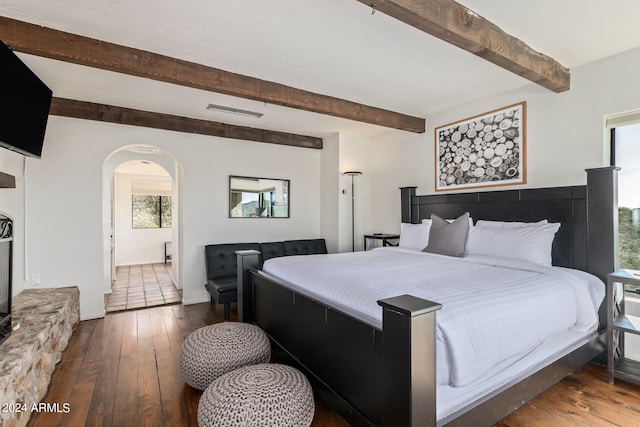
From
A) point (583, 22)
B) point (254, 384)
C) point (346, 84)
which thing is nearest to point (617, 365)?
point (583, 22)

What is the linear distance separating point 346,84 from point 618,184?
264 centimetres

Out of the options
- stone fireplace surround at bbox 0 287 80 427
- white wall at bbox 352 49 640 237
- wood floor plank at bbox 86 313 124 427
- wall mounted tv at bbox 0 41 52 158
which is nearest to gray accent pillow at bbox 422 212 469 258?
white wall at bbox 352 49 640 237

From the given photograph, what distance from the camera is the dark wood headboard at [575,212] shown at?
260 cm

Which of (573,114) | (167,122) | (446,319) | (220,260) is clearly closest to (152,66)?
(167,122)

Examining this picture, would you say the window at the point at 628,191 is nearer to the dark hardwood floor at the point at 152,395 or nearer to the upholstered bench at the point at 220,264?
the dark hardwood floor at the point at 152,395

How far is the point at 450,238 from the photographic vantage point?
3.25 metres

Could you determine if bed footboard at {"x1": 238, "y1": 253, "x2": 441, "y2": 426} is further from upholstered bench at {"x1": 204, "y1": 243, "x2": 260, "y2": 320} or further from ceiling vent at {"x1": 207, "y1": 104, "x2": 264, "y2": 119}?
ceiling vent at {"x1": 207, "y1": 104, "x2": 264, "y2": 119}

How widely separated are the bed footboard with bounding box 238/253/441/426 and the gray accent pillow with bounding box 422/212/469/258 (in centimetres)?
175

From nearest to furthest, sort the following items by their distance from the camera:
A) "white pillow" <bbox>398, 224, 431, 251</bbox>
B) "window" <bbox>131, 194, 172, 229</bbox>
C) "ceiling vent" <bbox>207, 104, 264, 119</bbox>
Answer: "white pillow" <bbox>398, 224, 431, 251</bbox> < "ceiling vent" <bbox>207, 104, 264, 119</bbox> < "window" <bbox>131, 194, 172, 229</bbox>

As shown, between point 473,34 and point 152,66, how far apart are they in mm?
2436

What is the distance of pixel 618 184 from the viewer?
2.75 metres

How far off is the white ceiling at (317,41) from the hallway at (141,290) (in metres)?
2.71

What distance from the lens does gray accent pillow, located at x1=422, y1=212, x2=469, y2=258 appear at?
3191mm

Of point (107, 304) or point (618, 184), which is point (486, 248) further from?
point (107, 304)
